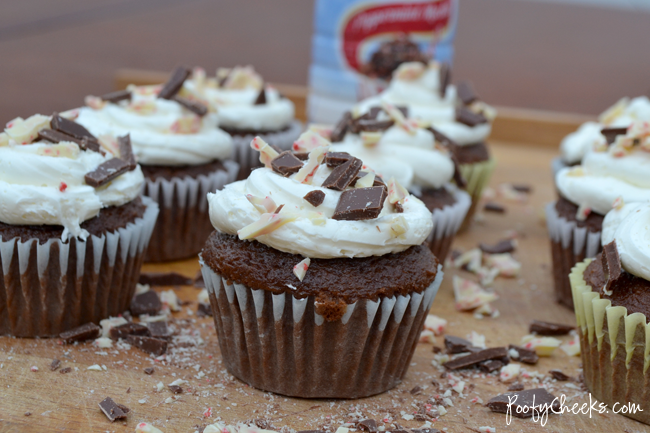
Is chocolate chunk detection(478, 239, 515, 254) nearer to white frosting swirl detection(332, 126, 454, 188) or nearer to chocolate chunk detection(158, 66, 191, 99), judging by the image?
white frosting swirl detection(332, 126, 454, 188)

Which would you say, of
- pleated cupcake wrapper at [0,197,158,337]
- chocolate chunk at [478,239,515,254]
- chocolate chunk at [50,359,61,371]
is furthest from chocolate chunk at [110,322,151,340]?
chocolate chunk at [478,239,515,254]

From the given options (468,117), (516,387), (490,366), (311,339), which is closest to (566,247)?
(490,366)

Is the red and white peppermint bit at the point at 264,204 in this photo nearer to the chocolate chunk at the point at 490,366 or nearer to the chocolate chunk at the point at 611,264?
the chocolate chunk at the point at 490,366

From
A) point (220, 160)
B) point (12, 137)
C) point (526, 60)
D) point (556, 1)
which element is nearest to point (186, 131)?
point (220, 160)

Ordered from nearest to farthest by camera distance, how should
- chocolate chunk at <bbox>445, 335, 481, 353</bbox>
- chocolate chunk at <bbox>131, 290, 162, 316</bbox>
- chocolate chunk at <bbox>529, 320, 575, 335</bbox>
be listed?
chocolate chunk at <bbox>445, 335, 481, 353</bbox> → chocolate chunk at <bbox>131, 290, 162, 316</bbox> → chocolate chunk at <bbox>529, 320, 575, 335</bbox>

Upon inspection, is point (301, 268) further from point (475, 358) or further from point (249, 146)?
point (249, 146)

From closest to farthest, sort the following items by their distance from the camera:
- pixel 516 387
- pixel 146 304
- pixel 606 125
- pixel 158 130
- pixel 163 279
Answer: pixel 516 387 < pixel 146 304 < pixel 163 279 < pixel 158 130 < pixel 606 125

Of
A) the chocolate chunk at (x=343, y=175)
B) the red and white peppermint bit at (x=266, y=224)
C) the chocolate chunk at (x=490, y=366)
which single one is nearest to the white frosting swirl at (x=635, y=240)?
the chocolate chunk at (x=490, y=366)
